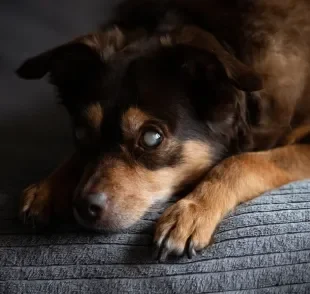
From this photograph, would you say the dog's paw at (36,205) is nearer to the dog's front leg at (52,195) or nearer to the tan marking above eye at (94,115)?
the dog's front leg at (52,195)

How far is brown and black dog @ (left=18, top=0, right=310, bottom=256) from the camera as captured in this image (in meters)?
1.29

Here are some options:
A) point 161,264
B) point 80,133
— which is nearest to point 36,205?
point 80,133

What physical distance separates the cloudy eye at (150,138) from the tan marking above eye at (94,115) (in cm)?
12

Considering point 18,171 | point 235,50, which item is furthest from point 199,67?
point 18,171

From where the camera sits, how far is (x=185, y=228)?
4.00ft

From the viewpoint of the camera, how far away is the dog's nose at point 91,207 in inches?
49.7

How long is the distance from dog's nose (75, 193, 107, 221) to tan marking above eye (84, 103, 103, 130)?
0.22 metres

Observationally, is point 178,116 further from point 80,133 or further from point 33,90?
point 33,90

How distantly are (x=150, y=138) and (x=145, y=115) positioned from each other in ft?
0.20

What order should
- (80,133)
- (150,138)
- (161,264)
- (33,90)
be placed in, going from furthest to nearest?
(33,90) < (80,133) < (150,138) < (161,264)

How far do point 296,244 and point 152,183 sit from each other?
40 cm

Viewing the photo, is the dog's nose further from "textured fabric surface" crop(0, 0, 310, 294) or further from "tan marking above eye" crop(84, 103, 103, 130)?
"tan marking above eye" crop(84, 103, 103, 130)

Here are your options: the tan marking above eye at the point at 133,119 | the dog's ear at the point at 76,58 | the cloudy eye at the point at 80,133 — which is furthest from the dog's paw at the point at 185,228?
the dog's ear at the point at 76,58

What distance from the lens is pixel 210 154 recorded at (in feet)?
4.92
